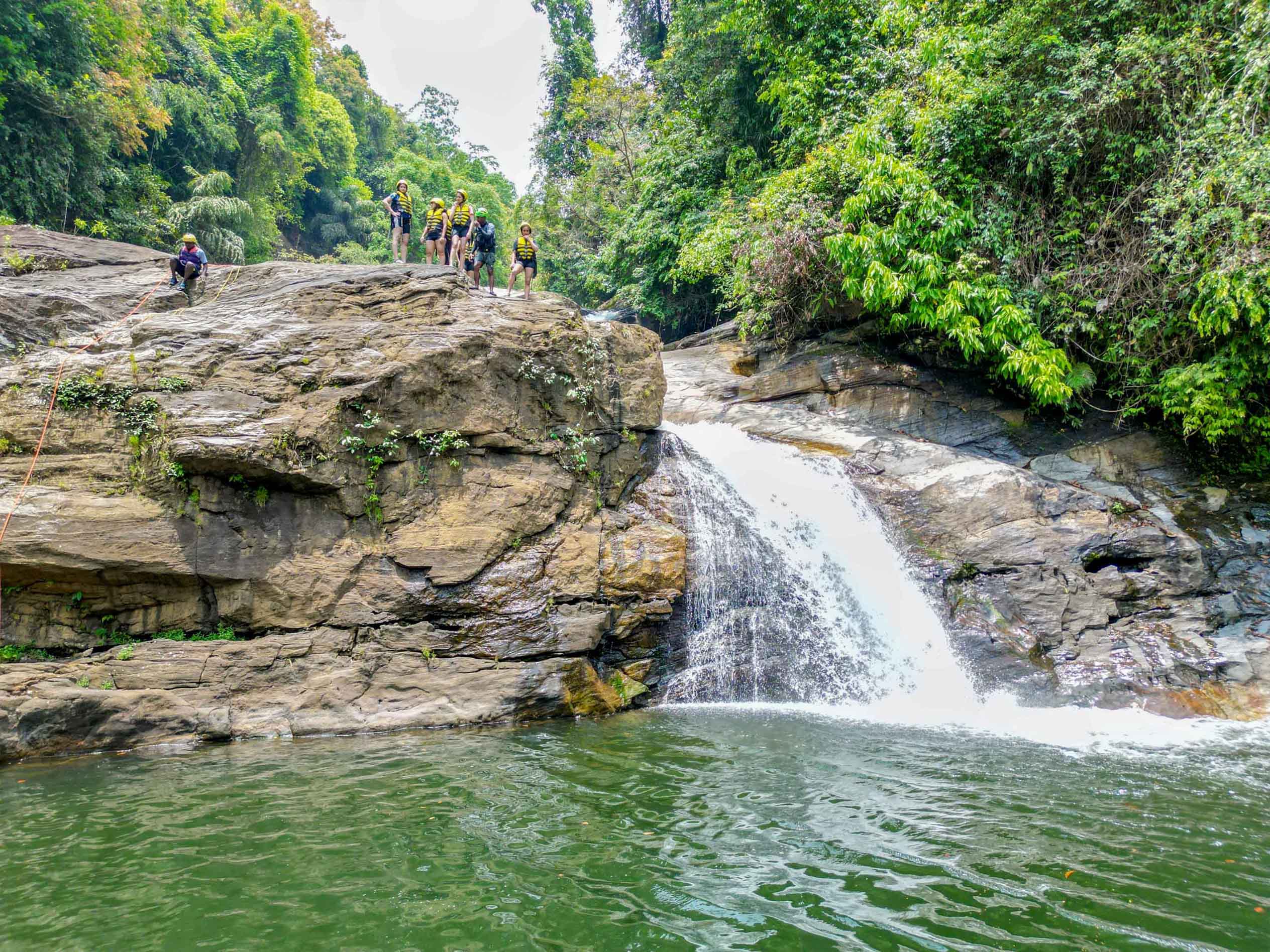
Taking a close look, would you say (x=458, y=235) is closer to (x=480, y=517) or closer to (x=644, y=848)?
(x=480, y=517)

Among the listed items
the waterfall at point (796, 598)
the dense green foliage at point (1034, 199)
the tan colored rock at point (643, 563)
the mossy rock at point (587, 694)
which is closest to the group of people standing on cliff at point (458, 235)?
the waterfall at point (796, 598)

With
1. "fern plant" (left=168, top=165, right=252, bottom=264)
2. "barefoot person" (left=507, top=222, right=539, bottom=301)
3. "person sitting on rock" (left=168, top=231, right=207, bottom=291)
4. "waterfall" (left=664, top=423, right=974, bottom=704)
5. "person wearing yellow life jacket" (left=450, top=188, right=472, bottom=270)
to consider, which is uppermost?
"fern plant" (left=168, top=165, right=252, bottom=264)

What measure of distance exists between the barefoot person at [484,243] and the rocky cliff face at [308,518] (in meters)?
2.27

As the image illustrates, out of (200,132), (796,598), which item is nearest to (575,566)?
(796,598)

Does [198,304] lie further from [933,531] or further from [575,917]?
[933,531]

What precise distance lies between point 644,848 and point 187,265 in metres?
10.7

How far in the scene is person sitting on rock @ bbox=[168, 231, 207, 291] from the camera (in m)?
10.3

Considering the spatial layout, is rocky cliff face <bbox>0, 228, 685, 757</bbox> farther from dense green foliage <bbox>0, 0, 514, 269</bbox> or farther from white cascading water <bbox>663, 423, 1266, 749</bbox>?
dense green foliage <bbox>0, 0, 514, 269</bbox>

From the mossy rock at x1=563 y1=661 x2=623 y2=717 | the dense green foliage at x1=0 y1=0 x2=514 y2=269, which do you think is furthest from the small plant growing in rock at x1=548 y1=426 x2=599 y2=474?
the dense green foliage at x1=0 y1=0 x2=514 y2=269

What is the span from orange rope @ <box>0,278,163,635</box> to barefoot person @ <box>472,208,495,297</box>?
5.16 meters

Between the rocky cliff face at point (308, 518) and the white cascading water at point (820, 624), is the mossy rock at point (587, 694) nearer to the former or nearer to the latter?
the rocky cliff face at point (308, 518)

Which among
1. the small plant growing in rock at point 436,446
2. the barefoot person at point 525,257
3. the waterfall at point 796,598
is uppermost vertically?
the barefoot person at point 525,257

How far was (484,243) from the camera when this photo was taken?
41.3 feet

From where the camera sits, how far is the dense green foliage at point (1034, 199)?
9.80 metres
